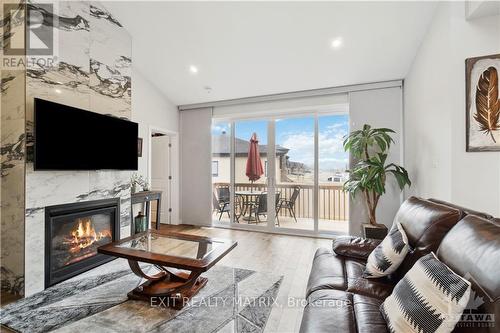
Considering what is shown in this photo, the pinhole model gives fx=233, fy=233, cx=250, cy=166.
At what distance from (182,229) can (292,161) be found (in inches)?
101

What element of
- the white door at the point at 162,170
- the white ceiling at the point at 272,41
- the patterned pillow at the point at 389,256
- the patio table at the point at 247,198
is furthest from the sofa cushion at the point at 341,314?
the white door at the point at 162,170

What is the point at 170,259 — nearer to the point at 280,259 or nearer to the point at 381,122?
the point at 280,259

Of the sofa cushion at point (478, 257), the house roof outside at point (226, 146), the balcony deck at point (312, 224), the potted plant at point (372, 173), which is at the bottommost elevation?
the balcony deck at point (312, 224)

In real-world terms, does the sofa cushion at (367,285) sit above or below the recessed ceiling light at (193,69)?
A: below

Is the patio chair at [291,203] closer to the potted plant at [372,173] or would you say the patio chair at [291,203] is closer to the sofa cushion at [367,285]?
the potted plant at [372,173]

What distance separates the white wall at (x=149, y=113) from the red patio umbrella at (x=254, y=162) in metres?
1.64

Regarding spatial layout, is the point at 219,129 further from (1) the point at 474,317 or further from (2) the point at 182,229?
(1) the point at 474,317

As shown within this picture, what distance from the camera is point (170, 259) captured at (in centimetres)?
186

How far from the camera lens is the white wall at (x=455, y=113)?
2.05 meters

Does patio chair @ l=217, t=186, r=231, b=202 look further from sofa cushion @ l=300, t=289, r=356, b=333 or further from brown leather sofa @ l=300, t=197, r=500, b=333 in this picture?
sofa cushion @ l=300, t=289, r=356, b=333

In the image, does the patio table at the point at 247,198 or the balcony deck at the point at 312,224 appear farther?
the patio table at the point at 247,198

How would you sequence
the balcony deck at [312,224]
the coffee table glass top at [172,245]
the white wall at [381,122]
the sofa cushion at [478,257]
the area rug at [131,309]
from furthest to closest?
the balcony deck at [312,224]
the white wall at [381,122]
the coffee table glass top at [172,245]
the area rug at [131,309]
the sofa cushion at [478,257]

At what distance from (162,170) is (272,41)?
3.47 meters

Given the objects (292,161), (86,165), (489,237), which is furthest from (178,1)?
(489,237)
